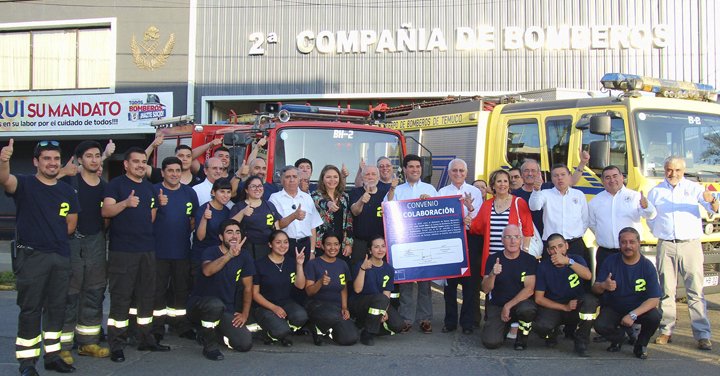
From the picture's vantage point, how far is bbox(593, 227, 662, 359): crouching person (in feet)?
17.7

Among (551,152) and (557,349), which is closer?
(557,349)

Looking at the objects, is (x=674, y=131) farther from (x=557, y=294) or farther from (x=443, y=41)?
(x=443, y=41)

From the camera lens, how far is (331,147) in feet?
26.3

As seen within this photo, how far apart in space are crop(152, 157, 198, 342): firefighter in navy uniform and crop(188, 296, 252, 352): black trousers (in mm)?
343

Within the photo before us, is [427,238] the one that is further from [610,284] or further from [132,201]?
[132,201]

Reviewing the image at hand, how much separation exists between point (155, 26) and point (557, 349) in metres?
17.1

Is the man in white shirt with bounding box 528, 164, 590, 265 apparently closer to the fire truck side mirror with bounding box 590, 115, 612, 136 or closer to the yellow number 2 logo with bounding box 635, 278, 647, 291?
the yellow number 2 logo with bounding box 635, 278, 647, 291

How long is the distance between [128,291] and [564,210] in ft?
15.0

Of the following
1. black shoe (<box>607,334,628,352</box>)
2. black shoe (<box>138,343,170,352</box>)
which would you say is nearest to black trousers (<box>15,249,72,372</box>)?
black shoe (<box>138,343,170,352</box>)

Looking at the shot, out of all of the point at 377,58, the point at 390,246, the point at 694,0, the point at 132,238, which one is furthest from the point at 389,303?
the point at 694,0

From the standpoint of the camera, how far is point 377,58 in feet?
59.1

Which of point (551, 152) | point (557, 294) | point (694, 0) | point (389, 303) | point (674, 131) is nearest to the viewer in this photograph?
point (557, 294)

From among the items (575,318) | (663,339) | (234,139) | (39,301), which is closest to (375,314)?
(575,318)

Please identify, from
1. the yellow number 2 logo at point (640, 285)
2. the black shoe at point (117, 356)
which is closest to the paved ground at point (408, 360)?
the black shoe at point (117, 356)
